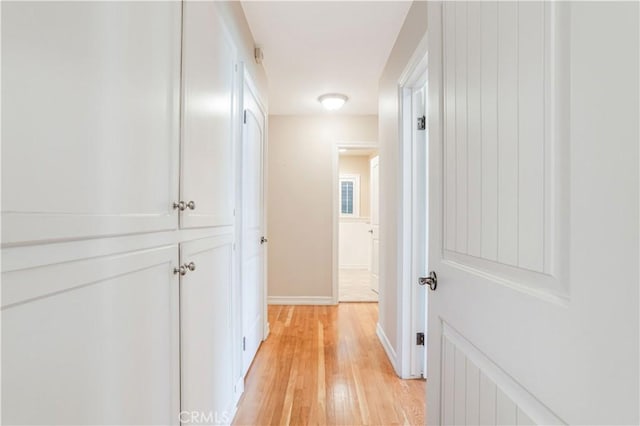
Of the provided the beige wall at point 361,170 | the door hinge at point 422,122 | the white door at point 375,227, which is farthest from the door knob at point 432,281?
the beige wall at point 361,170

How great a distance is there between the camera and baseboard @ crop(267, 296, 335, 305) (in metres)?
4.36

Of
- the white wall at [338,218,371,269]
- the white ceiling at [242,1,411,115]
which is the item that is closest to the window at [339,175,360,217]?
the white wall at [338,218,371,269]

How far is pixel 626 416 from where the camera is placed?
1.38 feet

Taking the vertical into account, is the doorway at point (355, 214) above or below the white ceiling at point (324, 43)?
below

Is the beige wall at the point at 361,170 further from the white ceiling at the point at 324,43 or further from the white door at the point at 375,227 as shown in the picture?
the white ceiling at the point at 324,43

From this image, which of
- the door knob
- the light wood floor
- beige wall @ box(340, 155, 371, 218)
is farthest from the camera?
beige wall @ box(340, 155, 371, 218)

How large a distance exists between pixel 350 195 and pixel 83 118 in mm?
6851

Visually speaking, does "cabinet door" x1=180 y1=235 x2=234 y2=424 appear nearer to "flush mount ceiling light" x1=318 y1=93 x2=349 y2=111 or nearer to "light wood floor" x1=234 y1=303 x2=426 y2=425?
"light wood floor" x1=234 y1=303 x2=426 y2=425

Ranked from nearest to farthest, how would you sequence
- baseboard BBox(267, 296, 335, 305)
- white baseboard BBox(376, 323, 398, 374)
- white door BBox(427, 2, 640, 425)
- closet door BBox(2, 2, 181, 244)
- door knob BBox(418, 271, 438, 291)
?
white door BBox(427, 2, 640, 425) < closet door BBox(2, 2, 181, 244) < door knob BBox(418, 271, 438, 291) < white baseboard BBox(376, 323, 398, 374) < baseboard BBox(267, 296, 335, 305)

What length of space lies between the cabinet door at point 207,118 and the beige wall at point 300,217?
8.08 ft

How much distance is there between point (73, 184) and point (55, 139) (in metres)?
0.09

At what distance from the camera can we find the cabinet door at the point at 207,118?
1.25 m

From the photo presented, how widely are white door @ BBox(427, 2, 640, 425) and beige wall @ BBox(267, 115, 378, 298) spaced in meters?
3.43

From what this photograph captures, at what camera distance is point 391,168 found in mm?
2789
